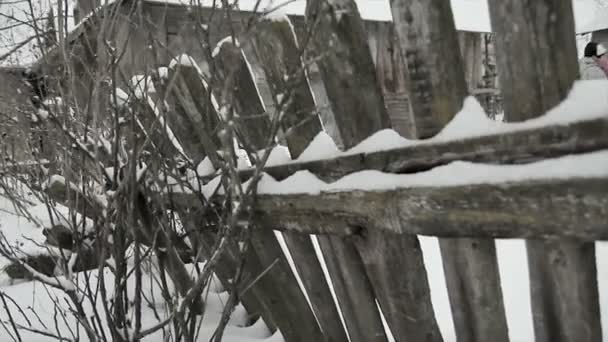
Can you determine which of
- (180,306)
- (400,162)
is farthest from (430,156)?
(180,306)

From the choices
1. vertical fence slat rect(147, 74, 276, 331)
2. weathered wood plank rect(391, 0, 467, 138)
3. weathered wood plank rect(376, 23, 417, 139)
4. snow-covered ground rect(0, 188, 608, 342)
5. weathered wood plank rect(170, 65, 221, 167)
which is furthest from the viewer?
weathered wood plank rect(376, 23, 417, 139)

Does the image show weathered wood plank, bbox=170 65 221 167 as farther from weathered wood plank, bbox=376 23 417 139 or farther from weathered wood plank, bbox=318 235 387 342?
weathered wood plank, bbox=376 23 417 139

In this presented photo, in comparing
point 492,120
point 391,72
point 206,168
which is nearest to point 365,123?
point 492,120

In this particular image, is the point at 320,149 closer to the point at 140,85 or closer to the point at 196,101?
the point at 196,101

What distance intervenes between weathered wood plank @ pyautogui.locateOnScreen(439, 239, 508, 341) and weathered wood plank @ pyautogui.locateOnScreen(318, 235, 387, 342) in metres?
0.32

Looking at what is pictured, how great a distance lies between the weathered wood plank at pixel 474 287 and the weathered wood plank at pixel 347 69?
1.41 ft

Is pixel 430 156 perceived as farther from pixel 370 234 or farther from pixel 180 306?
pixel 180 306

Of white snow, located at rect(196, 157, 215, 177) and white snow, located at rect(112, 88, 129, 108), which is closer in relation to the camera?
white snow, located at rect(112, 88, 129, 108)

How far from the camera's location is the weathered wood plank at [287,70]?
1.50 m

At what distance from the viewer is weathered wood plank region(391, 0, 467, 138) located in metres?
1.11

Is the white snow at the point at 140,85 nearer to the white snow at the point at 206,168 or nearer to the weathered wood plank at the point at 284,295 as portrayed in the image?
the white snow at the point at 206,168

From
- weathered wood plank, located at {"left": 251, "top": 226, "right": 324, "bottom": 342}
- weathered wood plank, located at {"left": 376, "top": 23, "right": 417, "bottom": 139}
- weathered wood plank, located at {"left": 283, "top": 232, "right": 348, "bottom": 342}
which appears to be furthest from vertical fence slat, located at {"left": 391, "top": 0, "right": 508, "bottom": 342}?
weathered wood plank, located at {"left": 376, "top": 23, "right": 417, "bottom": 139}

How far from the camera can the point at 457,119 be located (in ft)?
3.64

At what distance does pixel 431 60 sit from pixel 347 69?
0.27m
